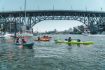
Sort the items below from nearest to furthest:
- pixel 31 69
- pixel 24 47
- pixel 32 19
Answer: pixel 31 69, pixel 24 47, pixel 32 19

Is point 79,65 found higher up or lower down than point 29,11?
lower down

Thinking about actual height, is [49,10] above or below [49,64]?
above

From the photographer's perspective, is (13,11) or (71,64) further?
(13,11)

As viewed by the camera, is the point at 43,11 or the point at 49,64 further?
the point at 43,11

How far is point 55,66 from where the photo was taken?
31.9 meters

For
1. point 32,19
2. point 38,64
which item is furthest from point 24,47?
point 32,19

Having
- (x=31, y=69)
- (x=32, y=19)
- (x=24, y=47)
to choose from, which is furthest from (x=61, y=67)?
(x=32, y=19)

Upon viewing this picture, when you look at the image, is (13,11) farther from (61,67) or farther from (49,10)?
(61,67)

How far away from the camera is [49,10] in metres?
198

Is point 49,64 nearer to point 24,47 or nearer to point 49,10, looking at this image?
point 24,47

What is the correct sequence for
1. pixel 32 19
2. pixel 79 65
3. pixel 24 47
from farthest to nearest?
pixel 32 19 → pixel 24 47 → pixel 79 65

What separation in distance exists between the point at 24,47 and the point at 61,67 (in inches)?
1085

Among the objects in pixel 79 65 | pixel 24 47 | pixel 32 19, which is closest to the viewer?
pixel 79 65

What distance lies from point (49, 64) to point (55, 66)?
1.69 m
